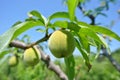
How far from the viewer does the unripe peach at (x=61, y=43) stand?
3.05 ft

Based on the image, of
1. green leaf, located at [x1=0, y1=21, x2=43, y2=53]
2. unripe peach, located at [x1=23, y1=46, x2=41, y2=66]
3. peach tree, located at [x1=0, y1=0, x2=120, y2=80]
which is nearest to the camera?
green leaf, located at [x1=0, y1=21, x2=43, y2=53]

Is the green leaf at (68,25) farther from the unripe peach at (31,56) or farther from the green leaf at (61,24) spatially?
the unripe peach at (31,56)

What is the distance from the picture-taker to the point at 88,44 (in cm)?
98

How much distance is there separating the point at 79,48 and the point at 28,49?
0.26m

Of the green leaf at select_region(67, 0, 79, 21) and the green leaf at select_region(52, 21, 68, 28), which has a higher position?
the green leaf at select_region(67, 0, 79, 21)

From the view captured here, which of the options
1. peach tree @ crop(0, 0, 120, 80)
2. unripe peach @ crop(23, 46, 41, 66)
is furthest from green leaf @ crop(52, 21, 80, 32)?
unripe peach @ crop(23, 46, 41, 66)

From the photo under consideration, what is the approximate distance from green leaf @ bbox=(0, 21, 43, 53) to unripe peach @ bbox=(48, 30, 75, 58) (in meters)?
0.08

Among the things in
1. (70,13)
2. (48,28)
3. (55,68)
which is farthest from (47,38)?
(55,68)

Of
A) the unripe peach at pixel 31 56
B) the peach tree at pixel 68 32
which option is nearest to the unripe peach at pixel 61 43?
the peach tree at pixel 68 32

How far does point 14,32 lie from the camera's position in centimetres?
83

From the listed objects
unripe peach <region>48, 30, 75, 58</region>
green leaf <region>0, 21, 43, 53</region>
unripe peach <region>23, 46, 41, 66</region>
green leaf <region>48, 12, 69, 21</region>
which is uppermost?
green leaf <region>0, 21, 43, 53</region>

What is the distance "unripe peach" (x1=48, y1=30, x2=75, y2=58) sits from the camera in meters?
0.93

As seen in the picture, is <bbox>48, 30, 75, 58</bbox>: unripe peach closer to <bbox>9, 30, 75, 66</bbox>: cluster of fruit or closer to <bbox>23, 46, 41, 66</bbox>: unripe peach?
<bbox>9, 30, 75, 66</bbox>: cluster of fruit

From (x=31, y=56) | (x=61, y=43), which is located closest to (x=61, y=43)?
(x=61, y=43)
